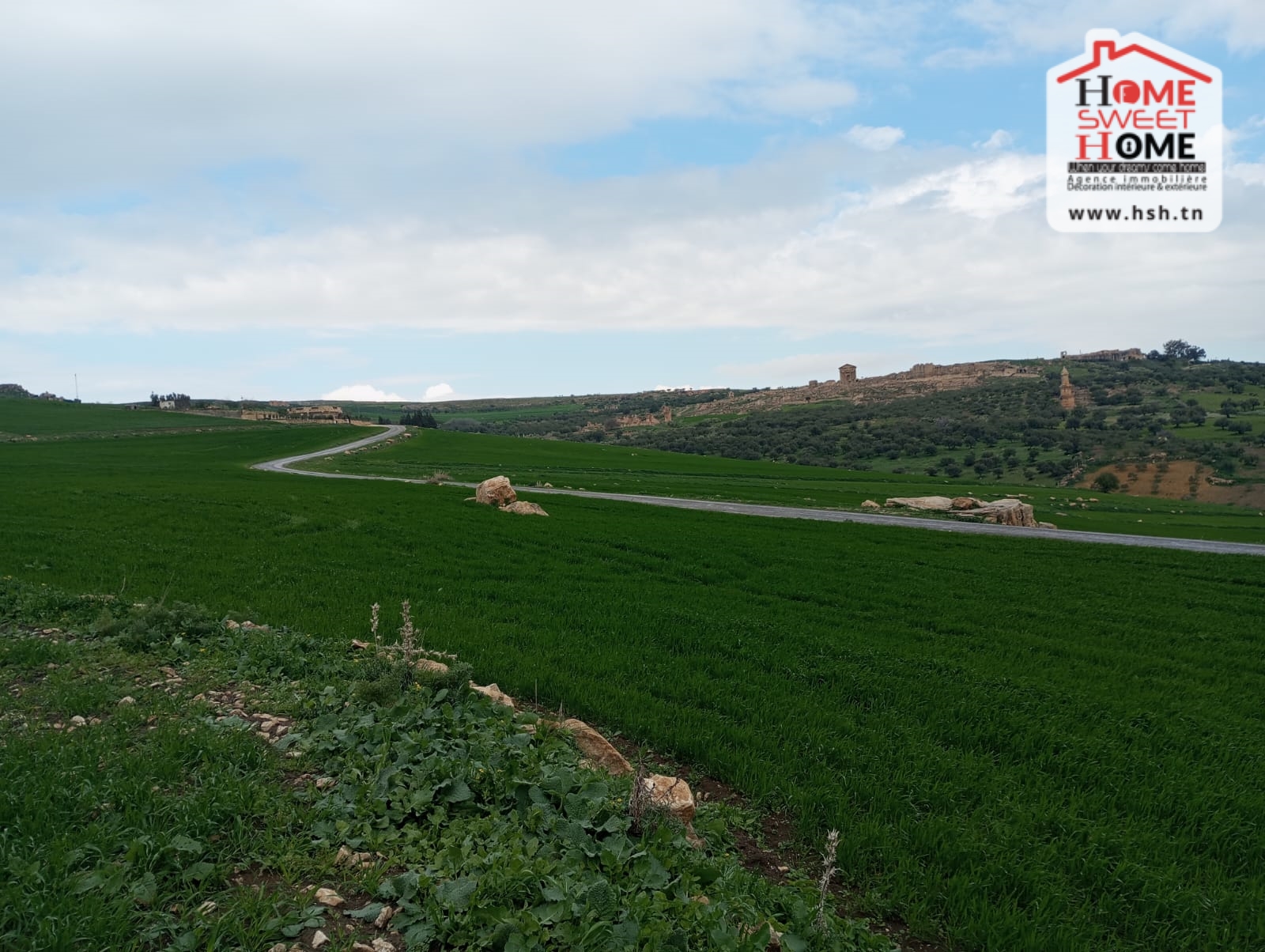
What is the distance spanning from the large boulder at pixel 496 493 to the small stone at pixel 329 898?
84.3 feet

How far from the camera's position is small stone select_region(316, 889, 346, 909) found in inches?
147

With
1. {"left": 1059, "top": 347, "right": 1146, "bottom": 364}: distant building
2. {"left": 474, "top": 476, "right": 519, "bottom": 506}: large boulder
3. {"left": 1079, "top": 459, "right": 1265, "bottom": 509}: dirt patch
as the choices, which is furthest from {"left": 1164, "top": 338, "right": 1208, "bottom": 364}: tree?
{"left": 474, "top": 476, "right": 519, "bottom": 506}: large boulder

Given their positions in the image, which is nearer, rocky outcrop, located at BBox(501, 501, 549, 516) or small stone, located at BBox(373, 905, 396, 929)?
small stone, located at BBox(373, 905, 396, 929)

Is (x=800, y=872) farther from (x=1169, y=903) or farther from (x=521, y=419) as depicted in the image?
(x=521, y=419)

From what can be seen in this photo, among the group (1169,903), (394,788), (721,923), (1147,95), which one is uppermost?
(1147,95)

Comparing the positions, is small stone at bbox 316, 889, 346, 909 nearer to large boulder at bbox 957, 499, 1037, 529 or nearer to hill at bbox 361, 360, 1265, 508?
large boulder at bbox 957, 499, 1037, 529

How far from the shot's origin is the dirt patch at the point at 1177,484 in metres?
59.8

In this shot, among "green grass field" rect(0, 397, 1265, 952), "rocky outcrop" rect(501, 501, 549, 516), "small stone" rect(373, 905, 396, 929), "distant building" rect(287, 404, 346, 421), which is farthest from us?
"distant building" rect(287, 404, 346, 421)

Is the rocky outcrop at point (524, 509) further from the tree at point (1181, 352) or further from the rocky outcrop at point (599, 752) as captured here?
the tree at point (1181, 352)

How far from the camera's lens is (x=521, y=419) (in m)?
188

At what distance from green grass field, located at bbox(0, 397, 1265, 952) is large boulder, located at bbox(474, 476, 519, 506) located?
5341 millimetres

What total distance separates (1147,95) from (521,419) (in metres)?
171

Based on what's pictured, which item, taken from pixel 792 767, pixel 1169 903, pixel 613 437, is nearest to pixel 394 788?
pixel 792 767

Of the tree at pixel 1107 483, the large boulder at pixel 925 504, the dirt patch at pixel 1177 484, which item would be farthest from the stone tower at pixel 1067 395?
the large boulder at pixel 925 504
